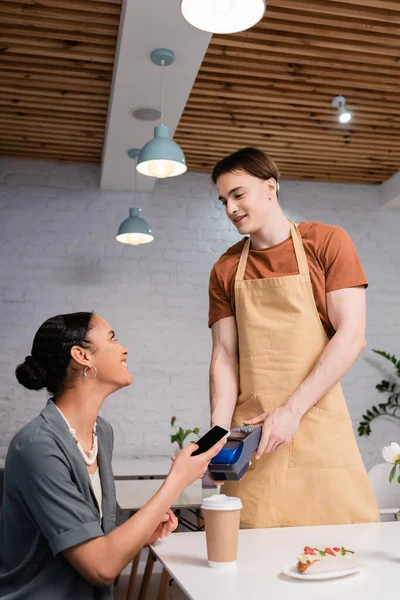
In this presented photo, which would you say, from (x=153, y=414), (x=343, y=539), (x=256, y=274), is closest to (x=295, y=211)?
(x=153, y=414)

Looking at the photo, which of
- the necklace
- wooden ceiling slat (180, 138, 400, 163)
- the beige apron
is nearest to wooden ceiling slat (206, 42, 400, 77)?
wooden ceiling slat (180, 138, 400, 163)

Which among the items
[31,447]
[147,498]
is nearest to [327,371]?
[31,447]

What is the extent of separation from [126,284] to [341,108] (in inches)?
92.0

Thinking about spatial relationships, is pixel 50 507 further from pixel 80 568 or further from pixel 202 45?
pixel 202 45

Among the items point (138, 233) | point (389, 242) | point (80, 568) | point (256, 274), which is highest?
point (389, 242)

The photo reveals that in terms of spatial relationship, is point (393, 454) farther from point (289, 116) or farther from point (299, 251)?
point (289, 116)

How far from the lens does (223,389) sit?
1.95m

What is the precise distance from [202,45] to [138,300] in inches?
106

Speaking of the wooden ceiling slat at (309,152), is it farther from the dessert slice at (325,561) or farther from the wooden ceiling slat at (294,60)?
the dessert slice at (325,561)

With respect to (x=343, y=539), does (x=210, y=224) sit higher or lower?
higher

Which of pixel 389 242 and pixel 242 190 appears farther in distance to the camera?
pixel 389 242

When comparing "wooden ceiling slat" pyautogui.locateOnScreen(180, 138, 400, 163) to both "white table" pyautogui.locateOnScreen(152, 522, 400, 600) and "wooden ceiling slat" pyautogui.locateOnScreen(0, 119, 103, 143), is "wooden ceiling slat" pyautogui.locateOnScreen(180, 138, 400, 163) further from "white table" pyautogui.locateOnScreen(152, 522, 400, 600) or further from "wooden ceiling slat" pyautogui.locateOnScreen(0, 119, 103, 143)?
"white table" pyautogui.locateOnScreen(152, 522, 400, 600)

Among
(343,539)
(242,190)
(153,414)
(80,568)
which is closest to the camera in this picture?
(80,568)

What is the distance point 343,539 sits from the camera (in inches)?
57.9
